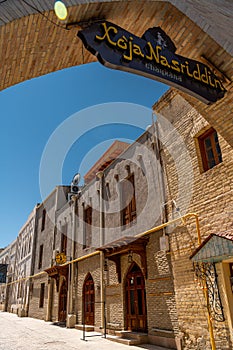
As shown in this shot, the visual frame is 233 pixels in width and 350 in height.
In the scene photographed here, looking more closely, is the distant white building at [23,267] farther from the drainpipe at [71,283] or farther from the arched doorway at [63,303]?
the drainpipe at [71,283]

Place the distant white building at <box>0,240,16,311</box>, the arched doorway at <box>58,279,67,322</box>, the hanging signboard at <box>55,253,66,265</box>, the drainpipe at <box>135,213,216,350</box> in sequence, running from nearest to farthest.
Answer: the drainpipe at <box>135,213,216,350</box>
the hanging signboard at <box>55,253,66,265</box>
the arched doorway at <box>58,279,67,322</box>
the distant white building at <box>0,240,16,311</box>

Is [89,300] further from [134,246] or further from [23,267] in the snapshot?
[23,267]

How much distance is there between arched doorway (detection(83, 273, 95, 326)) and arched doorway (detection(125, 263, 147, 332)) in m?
3.01

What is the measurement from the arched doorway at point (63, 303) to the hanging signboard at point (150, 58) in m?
15.1

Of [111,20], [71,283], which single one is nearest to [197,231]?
[111,20]

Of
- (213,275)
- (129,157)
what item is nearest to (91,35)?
(213,275)

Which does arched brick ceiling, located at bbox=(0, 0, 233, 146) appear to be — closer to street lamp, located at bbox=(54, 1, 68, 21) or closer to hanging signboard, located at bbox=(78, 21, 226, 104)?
street lamp, located at bbox=(54, 1, 68, 21)

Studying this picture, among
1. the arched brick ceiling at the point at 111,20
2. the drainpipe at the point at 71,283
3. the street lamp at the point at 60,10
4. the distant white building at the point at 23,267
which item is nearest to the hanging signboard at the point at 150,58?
the street lamp at the point at 60,10

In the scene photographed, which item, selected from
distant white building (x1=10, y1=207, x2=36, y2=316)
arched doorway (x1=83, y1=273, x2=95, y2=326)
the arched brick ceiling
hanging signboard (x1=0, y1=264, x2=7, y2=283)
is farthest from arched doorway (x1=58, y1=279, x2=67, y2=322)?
hanging signboard (x1=0, y1=264, x2=7, y2=283)

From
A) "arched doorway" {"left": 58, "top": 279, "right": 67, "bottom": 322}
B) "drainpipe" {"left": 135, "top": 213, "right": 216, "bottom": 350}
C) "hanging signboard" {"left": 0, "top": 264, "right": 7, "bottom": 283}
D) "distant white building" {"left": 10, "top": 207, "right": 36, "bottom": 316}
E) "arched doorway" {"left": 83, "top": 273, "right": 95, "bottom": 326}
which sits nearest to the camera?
"drainpipe" {"left": 135, "top": 213, "right": 216, "bottom": 350}

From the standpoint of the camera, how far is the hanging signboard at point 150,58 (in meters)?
3.06

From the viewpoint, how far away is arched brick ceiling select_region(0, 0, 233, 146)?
3129 mm

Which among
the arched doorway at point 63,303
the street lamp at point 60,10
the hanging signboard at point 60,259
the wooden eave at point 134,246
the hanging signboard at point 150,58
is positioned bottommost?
the arched doorway at point 63,303

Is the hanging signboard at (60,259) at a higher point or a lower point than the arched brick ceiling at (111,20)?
lower
